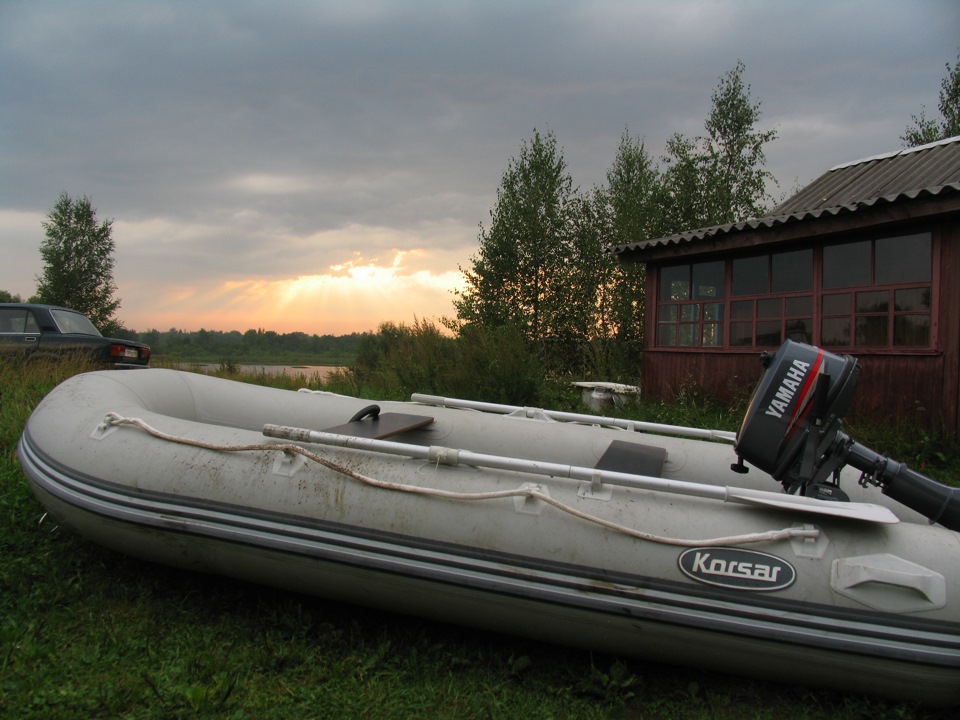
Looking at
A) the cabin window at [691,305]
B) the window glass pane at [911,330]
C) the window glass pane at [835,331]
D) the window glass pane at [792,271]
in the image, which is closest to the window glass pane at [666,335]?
the cabin window at [691,305]

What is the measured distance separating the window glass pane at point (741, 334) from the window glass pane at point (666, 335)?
81cm

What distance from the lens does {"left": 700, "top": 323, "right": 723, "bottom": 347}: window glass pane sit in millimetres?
7277

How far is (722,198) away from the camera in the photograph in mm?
16922

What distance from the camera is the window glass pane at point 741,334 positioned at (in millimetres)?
7000

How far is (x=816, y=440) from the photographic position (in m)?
2.16

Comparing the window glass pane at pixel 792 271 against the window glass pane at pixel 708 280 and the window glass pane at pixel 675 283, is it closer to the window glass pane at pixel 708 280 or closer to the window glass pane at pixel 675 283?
the window glass pane at pixel 708 280

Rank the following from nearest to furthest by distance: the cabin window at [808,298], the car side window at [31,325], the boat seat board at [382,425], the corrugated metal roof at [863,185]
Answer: the boat seat board at [382,425]
the cabin window at [808,298]
the corrugated metal roof at [863,185]
the car side window at [31,325]

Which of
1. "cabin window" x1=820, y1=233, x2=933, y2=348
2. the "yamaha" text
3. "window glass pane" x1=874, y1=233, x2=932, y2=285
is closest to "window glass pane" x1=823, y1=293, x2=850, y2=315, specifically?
"cabin window" x1=820, y1=233, x2=933, y2=348

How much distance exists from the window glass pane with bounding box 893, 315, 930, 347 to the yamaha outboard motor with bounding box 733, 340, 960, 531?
417 centimetres

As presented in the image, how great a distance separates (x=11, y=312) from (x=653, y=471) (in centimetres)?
762

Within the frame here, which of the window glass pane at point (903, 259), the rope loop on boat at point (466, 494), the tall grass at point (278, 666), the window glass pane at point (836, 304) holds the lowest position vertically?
the tall grass at point (278, 666)

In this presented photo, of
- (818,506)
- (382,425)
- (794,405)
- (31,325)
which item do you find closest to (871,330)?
(794,405)

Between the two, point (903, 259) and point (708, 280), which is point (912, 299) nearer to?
point (903, 259)

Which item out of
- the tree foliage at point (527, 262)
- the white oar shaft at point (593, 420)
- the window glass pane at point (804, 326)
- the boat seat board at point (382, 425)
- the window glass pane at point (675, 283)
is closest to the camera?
the boat seat board at point (382, 425)
